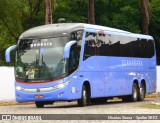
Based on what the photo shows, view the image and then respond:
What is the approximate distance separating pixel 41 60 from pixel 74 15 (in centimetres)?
2912

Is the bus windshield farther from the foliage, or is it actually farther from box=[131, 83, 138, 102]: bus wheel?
the foliage

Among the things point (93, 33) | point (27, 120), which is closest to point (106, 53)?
point (93, 33)

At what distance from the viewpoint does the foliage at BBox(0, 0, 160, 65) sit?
4959 cm

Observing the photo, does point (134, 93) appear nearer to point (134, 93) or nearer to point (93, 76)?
point (134, 93)

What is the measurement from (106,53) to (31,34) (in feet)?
14.3

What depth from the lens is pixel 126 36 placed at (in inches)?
1264

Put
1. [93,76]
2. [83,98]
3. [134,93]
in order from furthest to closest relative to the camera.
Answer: [134,93] < [93,76] < [83,98]

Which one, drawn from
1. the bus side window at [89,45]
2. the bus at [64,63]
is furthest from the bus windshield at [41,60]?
the bus side window at [89,45]

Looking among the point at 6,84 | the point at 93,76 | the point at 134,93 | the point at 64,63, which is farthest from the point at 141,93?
the point at 64,63

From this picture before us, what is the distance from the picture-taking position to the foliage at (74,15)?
4959cm

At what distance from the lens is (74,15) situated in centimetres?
5462

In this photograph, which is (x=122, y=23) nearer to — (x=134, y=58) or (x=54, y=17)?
(x=54, y=17)

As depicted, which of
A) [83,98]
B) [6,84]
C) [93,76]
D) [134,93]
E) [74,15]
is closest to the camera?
[83,98]

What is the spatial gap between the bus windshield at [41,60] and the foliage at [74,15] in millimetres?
21621
